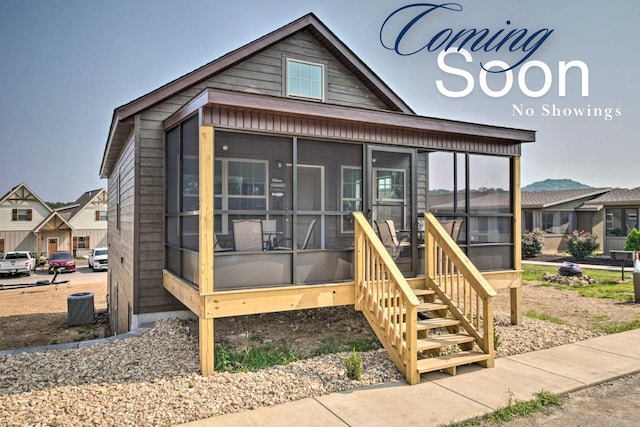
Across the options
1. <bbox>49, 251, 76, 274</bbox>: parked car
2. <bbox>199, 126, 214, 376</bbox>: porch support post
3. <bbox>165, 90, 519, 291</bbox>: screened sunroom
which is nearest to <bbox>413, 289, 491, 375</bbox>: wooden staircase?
<bbox>165, 90, 519, 291</bbox>: screened sunroom

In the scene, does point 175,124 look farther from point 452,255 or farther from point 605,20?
point 605,20

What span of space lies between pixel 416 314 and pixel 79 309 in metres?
10.9

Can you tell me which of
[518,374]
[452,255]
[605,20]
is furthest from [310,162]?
[605,20]

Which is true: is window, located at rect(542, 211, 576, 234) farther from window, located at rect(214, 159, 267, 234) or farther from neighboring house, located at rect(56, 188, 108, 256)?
neighboring house, located at rect(56, 188, 108, 256)

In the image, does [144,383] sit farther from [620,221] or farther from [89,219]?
[89,219]

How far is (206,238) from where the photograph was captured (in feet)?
17.8

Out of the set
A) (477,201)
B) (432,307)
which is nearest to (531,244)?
(477,201)

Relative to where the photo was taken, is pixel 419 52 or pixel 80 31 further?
pixel 80 31

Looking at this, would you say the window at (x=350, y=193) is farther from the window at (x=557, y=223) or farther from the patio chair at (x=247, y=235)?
the window at (x=557, y=223)

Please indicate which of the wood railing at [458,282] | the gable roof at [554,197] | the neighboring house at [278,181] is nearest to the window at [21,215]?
the neighboring house at [278,181]

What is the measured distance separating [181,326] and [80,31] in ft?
81.0

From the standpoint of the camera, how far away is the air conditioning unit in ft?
40.8

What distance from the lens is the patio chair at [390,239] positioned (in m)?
7.16

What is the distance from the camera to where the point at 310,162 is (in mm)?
7645
